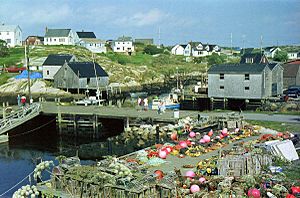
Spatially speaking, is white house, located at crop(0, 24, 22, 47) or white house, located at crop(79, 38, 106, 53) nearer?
white house, located at crop(0, 24, 22, 47)

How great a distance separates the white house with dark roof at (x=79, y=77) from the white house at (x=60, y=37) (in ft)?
182

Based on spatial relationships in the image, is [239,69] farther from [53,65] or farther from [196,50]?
[196,50]

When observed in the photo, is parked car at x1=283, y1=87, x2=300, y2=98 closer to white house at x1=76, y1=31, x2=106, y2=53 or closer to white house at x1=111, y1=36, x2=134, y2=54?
white house at x1=76, y1=31, x2=106, y2=53

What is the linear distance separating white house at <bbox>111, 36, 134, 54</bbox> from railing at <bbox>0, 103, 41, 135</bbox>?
96.4 metres

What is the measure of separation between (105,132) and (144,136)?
6.92 meters

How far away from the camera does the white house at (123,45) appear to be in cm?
13612

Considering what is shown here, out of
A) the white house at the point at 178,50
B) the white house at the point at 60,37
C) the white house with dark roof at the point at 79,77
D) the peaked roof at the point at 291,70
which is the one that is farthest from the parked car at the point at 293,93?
the white house at the point at 178,50

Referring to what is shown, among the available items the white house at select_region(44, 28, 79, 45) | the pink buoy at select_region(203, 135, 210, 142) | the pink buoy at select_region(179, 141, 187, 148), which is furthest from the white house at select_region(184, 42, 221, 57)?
the pink buoy at select_region(179, 141, 187, 148)

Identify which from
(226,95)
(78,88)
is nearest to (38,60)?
(78,88)

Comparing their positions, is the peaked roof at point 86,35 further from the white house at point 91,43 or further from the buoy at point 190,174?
the buoy at point 190,174

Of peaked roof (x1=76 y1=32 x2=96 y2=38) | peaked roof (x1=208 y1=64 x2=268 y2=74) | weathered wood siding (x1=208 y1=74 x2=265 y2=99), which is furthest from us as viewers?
peaked roof (x1=76 y1=32 x2=96 y2=38)

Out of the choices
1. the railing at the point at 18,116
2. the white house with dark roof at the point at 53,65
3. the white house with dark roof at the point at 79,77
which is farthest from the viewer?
the white house with dark roof at the point at 53,65

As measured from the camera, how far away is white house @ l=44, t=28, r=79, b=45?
123938 mm

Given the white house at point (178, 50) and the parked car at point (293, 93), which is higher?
the white house at point (178, 50)
